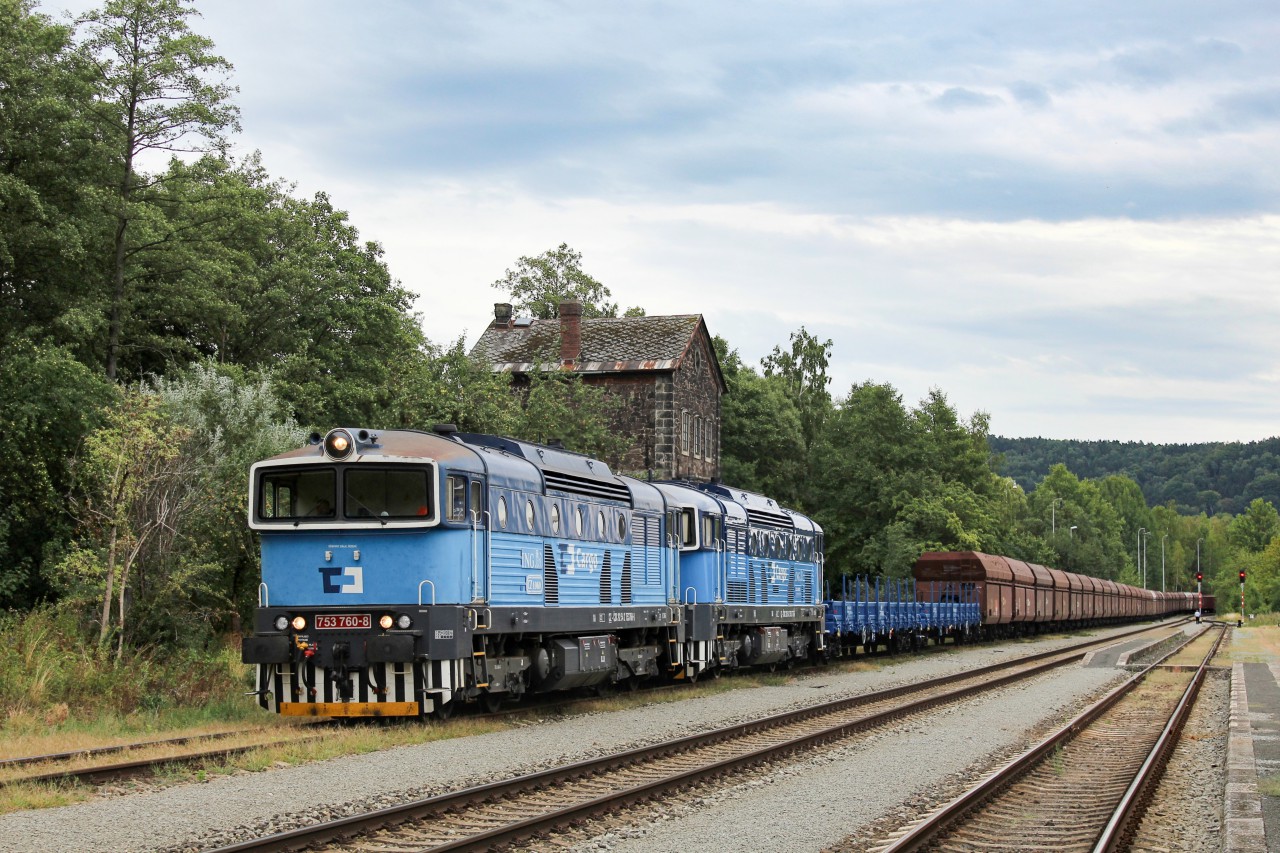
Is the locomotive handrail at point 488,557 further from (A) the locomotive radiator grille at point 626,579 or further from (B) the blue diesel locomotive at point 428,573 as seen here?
(A) the locomotive radiator grille at point 626,579

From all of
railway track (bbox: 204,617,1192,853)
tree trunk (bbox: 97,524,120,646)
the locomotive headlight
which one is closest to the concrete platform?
railway track (bbox: 204,617,1192,853)

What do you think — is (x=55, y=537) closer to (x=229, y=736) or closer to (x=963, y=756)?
(x=229, y=736)

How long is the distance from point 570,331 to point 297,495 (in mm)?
38458

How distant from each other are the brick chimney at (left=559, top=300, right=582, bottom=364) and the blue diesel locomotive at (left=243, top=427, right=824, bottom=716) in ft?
108

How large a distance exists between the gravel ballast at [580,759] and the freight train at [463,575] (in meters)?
1.27

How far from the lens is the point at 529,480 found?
1908 cm

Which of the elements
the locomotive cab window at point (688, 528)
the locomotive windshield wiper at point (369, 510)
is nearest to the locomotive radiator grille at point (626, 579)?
the locomotive cab window at point (688, 528)

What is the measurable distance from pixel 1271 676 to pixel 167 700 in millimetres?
24731

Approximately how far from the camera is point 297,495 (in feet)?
56.1

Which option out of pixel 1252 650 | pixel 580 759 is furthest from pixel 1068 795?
pixel 1252 650

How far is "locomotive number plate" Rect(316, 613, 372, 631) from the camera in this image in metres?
16.4

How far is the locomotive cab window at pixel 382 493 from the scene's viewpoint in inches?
659

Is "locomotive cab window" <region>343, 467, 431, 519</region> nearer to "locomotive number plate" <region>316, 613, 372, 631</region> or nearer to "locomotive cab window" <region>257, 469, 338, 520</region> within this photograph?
"locomotive cab window" <region>257, 469, 338, 520</region>

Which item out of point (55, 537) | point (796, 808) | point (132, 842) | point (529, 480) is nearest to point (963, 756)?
point (796, 808)
